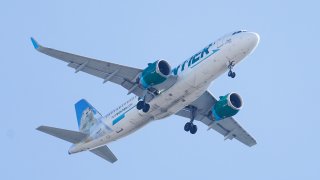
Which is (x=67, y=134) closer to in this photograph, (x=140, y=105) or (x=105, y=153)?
(x=105, y=153)

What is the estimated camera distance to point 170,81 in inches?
2034

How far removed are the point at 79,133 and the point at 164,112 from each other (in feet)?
28.3

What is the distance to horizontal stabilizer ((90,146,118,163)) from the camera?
6041cm

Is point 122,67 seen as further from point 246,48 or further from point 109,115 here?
point 246,48

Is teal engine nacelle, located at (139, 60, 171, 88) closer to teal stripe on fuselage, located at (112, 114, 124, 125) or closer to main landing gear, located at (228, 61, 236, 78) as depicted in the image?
main landing gear, located at (228, 61, 236, 78)

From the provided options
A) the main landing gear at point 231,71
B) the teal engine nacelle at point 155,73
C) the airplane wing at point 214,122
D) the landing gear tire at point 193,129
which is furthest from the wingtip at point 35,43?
the landing gear tire at point 193,129

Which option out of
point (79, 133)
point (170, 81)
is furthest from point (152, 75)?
point (79, 133)

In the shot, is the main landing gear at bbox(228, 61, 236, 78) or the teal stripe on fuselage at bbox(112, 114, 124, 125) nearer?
the main landing gear at bbox(228, 61, 236, 78)

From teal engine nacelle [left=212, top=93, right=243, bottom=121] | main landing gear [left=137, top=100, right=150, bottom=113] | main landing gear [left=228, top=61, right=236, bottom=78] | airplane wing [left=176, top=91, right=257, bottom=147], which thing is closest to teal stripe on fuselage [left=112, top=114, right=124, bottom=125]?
main landing gear [left=137, top=100, right=150, bottom=113]

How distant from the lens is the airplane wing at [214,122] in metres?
58.4

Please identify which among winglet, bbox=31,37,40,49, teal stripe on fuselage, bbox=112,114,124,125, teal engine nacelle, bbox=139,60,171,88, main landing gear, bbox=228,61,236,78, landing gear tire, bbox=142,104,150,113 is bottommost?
teal stripe on fuselage, bbox=112,114,124,125

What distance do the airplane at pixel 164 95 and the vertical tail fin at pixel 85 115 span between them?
0.13 meters

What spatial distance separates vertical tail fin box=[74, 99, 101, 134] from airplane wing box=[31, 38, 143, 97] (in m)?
6.68

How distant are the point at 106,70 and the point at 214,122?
11.5 meters
